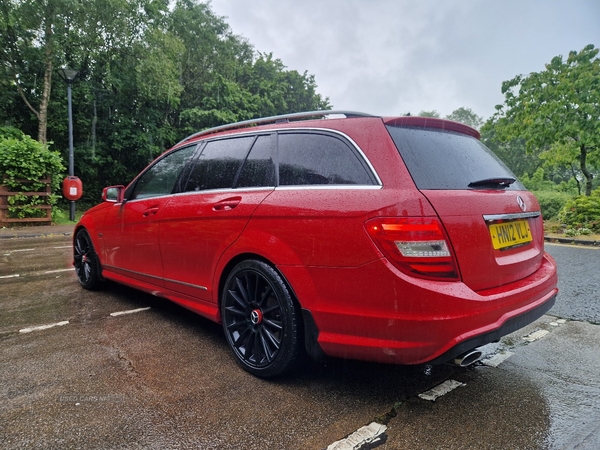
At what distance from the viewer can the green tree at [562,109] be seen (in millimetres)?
14039

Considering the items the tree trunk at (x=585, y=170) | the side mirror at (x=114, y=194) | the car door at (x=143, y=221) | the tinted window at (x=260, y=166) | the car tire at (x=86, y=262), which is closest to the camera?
the tinted window at (x=260, y=166)

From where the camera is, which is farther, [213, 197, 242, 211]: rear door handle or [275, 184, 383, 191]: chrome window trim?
[213, 197, 242, 211]: rear door handle

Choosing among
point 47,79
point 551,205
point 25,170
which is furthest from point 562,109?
point 47,79

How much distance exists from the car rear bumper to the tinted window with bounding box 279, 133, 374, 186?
52 centimetres

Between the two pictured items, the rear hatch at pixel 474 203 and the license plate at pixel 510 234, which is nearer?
the rear hatch at pixel 474 203

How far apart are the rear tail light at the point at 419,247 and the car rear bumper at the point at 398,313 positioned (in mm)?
48

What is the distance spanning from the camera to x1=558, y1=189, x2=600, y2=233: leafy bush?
37.4 feet

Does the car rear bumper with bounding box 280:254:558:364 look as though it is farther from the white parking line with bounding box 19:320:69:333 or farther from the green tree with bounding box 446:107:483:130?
the green tree with bounding box 446:107:483:130

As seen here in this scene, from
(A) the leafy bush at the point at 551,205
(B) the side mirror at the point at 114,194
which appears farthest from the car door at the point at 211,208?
(A) the leafy bush at the point at 551,205

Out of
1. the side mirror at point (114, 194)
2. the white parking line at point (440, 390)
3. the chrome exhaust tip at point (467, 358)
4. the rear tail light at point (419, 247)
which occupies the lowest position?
the white parking line at point (440, 390)

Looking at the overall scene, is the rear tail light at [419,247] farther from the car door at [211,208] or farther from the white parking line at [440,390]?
the car door at [211,208]

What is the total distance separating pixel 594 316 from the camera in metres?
3.74

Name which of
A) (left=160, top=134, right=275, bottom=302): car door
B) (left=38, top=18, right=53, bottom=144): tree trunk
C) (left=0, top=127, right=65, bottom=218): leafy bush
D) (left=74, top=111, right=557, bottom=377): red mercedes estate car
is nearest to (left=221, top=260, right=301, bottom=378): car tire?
(left=74, top=111, right=557, bottom=377): red mercedes estate car

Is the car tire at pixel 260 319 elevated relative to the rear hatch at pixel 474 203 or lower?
lower
